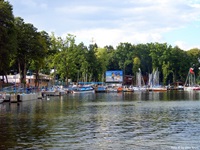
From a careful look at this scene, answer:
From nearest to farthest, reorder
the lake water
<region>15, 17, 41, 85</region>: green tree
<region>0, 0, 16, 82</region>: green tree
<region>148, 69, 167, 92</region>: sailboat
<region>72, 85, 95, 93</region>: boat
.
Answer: the lake water, <region>0, 0, 16, 82</region>: green tree, <region>15, 17, 41, 85</region>: green tree, <region>72, 85, 95, 93</region>: boat, <region>148, 69, 167, 92</region>: sailboat

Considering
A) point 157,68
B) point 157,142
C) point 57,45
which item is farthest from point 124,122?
point 157,68

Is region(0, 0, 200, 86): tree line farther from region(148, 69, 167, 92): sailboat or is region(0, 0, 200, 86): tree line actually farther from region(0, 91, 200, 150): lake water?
region(0, 91, 200, 150): lake water

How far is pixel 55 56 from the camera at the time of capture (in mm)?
132750

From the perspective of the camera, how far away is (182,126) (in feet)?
113

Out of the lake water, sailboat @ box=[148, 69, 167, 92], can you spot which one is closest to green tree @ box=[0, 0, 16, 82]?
the lake water

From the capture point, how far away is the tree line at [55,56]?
69.9 m

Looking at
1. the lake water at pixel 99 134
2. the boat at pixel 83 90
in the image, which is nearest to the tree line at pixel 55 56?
the boat at pixel 83 90

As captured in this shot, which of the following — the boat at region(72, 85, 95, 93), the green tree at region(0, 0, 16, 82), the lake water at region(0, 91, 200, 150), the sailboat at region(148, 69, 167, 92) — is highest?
the green tree at region(0, 0, 16, 82)

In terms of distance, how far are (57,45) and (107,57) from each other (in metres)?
61.8

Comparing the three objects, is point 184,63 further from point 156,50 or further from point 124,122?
point 124,122

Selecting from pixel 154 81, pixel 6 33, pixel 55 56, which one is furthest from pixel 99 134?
pixel 154 81

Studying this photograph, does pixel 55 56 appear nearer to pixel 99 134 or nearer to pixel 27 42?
pixel 27 42

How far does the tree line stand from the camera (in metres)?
69.9

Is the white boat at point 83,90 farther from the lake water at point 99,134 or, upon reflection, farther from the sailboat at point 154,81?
the lake water at point 99,134
